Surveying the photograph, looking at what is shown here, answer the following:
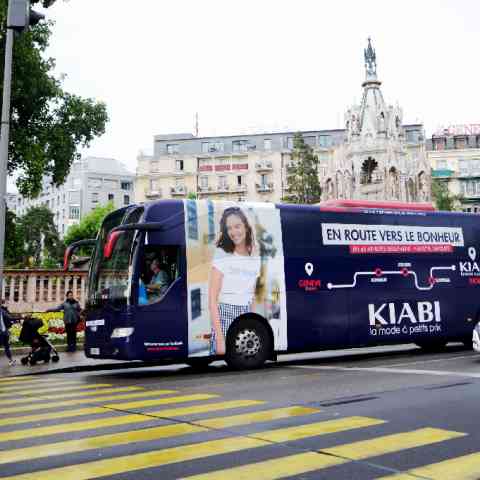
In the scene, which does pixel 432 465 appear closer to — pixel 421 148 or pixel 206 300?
pixel 206 300

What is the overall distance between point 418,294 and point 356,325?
204 cm

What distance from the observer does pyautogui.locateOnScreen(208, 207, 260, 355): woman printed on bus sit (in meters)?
13.3

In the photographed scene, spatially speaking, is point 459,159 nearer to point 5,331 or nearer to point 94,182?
point 94,182

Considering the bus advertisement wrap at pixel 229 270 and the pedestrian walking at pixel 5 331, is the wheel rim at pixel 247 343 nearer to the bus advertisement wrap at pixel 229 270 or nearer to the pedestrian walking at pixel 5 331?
the bus advertisement wrap at pixel 229 270

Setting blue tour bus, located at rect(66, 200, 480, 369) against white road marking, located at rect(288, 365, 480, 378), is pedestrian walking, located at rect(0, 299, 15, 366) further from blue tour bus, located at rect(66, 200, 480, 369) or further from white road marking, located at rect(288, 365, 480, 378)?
white road marking, located at rect(288, 365, 480, 378)

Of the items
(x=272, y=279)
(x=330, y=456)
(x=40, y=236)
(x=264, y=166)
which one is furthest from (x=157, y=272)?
(x=264, y=166)

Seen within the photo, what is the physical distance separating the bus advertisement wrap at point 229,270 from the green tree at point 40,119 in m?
13.0

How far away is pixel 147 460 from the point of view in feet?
18.2

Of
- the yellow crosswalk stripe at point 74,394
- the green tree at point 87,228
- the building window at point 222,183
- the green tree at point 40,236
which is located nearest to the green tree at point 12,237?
the yellow crosswalk stripe at point 74,394

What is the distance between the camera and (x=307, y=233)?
1477 cm

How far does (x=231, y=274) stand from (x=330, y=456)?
26.8 ft

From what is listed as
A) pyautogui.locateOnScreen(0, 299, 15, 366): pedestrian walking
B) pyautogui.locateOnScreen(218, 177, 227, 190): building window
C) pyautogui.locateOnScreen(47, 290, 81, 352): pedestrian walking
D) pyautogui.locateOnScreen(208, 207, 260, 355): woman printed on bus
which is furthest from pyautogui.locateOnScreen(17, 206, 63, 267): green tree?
pyautogui.locateOnScreen(208, 207, 260, 355): woman printed on bus

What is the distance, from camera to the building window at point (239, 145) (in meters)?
96.6

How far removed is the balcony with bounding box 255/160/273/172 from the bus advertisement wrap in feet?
260
